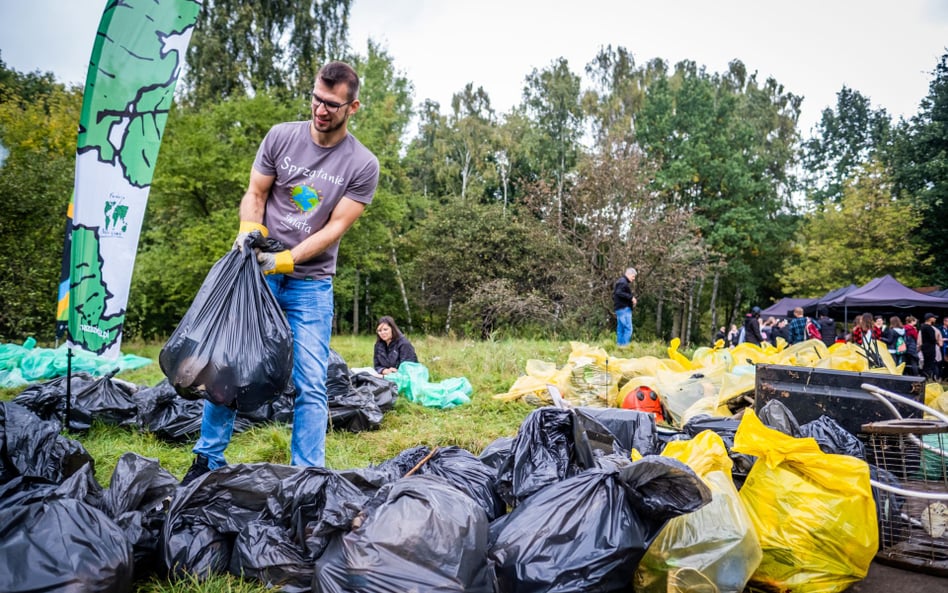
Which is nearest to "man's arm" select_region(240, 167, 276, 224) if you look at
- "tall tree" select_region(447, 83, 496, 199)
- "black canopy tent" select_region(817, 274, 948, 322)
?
"black canopy tent" select_region(817, 274, 948, 322)

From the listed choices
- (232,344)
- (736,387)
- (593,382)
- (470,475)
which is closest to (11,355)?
(232,344)

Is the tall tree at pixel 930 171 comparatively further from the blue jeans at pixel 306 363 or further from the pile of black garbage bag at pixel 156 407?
the blue jeans at pixel 306 363

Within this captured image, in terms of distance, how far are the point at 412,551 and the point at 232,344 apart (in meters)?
1.01

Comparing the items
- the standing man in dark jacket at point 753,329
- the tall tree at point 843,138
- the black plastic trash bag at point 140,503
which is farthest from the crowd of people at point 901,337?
the tall tree at point 843,138

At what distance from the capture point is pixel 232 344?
6.86 feet

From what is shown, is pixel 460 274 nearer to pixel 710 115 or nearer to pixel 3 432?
pixel 710 115

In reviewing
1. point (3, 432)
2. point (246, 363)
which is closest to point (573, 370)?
point (246, 363)

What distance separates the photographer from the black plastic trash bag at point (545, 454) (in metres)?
2.24

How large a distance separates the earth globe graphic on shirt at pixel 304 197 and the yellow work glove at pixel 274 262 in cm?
27

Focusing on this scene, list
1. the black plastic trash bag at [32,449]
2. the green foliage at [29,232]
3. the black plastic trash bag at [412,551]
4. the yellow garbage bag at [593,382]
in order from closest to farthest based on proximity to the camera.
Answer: the black plastic trash bag at [412,551]
the black plastic trash bag at [32,449]
the yellow garbage bag at [593,382]
the green foliage at [29,232]

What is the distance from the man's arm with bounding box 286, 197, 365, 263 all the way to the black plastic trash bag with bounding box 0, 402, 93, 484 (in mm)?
1227

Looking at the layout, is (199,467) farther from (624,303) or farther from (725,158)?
(725,158)

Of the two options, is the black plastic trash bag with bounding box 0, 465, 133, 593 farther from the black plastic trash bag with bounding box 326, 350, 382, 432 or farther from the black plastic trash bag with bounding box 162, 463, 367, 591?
Result: the black plastic trash bag with bounding box 326, 350, 382, 432

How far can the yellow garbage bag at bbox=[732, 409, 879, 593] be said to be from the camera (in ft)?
6.87
